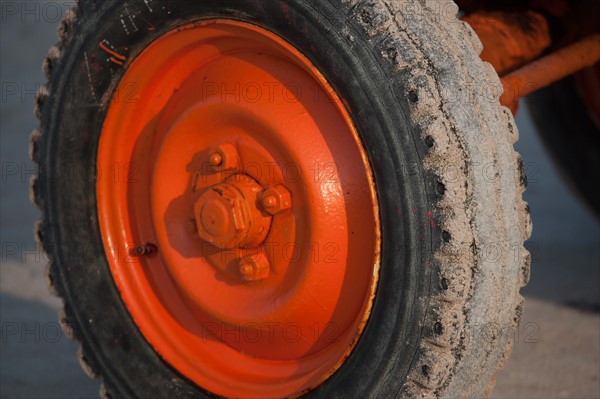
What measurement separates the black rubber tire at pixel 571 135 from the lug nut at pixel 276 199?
6.01 ft

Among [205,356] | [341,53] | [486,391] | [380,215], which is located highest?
[341,53]

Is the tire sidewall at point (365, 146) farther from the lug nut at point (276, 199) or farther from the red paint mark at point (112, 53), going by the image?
the lug nut at point (276, 199)

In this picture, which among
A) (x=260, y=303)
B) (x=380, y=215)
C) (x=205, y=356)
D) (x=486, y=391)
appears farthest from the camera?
(x=205, y=356)

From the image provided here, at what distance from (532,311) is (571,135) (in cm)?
74

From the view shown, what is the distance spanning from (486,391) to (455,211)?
479 mm

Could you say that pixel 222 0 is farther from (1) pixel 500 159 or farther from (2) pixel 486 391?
(2) pixel 486 391

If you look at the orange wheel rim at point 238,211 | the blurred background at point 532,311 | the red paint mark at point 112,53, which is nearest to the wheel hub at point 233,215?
the orange wheel rim at point 238,211

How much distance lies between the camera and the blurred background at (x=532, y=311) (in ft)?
8.70

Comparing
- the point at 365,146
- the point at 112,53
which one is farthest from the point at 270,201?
the point at 112,53

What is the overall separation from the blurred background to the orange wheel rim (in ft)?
1.35

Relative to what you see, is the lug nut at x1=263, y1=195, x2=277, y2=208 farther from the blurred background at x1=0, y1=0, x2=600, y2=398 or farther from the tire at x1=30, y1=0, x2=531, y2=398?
the blurred background at x1=0, y1=0, x2=600, y2=398

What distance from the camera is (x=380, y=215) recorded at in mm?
1700

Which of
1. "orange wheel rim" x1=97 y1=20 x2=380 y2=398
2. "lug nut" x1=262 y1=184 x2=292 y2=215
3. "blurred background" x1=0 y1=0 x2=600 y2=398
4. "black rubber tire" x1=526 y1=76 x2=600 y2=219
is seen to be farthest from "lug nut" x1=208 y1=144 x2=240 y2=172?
"black rubber tire" x1=526 y1=76 x2=600 y2=219

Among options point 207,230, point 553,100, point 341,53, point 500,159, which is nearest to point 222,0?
point 341,53
